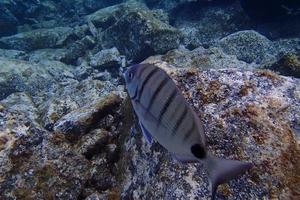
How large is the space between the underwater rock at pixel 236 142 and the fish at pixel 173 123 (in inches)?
44.7

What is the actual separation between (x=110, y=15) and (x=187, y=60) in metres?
6.91

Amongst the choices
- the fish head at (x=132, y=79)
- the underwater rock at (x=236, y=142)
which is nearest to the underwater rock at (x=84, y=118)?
the underwater rock at (x=236, y=142)

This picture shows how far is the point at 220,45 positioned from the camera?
8.08m

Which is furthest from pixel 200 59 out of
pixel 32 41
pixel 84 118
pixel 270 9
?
pixel 32 41

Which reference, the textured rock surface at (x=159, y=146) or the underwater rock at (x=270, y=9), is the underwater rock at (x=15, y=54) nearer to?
the textured rock surface at (x=159, y=146)

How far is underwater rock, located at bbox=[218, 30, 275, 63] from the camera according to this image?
7930 mm

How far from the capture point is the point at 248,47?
7.97m

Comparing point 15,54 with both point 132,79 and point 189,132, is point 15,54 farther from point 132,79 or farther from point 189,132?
point 189,132

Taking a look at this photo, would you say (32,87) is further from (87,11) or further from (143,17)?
(87,11)

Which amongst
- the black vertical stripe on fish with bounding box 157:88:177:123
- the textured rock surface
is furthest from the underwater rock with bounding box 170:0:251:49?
the black vertical stripe on fish with bounding box 157:88:177:123

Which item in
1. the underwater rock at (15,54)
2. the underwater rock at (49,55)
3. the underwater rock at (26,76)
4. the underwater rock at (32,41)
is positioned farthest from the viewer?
the underwater rock at (32,41)

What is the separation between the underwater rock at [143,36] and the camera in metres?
8.47

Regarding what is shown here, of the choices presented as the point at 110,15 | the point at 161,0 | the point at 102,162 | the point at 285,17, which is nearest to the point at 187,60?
the point at 102,162

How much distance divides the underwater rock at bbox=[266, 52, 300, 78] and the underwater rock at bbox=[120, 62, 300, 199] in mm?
2772
